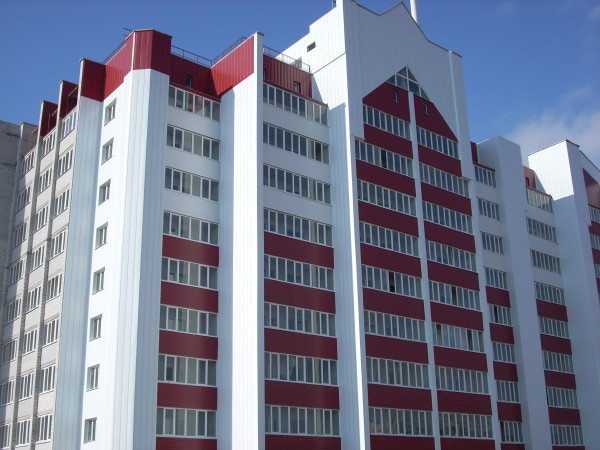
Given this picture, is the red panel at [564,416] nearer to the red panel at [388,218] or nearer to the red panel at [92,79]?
the red panel at [388,218]

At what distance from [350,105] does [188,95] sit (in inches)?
504

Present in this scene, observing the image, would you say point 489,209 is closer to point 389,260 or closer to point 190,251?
point 389,260

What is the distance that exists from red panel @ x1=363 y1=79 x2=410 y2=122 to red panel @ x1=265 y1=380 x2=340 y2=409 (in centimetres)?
2337

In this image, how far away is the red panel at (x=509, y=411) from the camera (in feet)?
213

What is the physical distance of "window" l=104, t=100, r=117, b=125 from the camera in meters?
56.2

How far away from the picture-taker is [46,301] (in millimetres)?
55969

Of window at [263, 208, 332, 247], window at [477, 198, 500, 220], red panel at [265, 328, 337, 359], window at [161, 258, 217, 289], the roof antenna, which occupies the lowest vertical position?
red panel at [265, 328, 337, 359]

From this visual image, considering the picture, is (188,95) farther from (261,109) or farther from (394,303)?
(394,303)

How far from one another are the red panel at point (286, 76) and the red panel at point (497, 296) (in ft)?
75.8

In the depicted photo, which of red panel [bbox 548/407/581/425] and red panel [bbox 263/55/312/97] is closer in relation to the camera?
red panel [bbox 263/55/312/97]

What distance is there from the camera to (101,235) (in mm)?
53875

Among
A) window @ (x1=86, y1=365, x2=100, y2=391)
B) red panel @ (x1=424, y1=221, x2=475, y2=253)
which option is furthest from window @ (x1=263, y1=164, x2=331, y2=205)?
window @ (x1=86, y1=365, x2=100, y2=391)

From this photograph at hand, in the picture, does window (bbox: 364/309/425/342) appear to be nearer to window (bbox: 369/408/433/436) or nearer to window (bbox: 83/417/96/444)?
window (bbox: 369/408/433/436)

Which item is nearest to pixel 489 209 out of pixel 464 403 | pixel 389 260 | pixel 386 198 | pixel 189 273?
pixel 386 198
